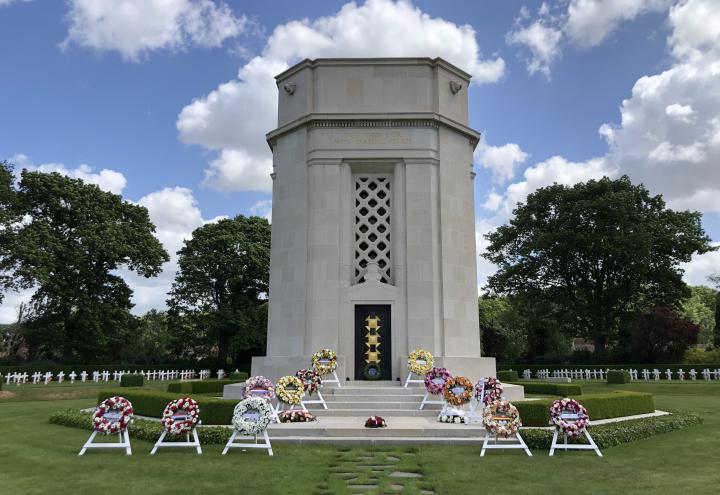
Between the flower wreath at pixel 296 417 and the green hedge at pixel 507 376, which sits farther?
the green hedge at pixel 507 376

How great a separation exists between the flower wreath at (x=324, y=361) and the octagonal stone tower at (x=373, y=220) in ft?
3.25

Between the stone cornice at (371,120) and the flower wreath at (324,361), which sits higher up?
the stone cornice at (371,120)

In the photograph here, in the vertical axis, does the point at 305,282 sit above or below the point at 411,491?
above

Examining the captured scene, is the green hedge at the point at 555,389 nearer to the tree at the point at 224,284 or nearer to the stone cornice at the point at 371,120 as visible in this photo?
the stone cornice at the point at 371,120

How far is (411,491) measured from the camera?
755 cm

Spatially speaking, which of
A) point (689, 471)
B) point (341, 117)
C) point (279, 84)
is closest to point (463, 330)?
point (341, 117)

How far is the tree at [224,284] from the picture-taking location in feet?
151

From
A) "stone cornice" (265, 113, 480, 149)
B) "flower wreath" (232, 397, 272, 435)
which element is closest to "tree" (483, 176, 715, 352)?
"stone cornice" (265, 113, 480, 149)

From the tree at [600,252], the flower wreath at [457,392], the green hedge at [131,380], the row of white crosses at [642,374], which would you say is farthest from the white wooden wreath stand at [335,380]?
the tree at [600,252]

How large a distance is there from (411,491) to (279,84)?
1851cm

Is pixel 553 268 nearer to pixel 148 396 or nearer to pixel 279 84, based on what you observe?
pixel 279 84

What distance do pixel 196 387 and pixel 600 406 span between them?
14.9 meters

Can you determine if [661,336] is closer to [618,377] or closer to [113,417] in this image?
[618,377]

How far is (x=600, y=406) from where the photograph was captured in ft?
48.2
